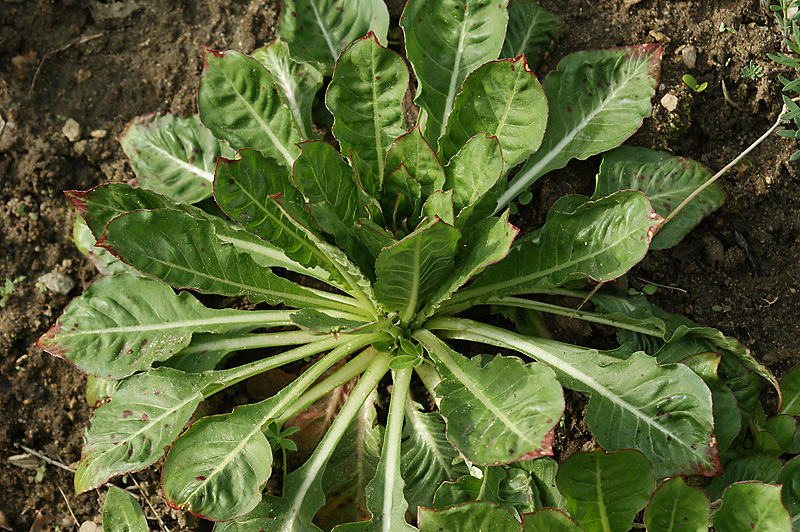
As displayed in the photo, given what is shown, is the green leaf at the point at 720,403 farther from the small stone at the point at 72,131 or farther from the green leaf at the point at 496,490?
the small stone at the point at 72,131

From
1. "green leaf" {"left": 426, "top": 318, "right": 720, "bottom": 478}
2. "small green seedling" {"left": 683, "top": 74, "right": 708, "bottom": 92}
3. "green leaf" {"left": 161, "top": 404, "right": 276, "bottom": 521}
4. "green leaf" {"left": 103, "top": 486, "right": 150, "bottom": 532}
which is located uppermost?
"small green seedling" {"left": 683, "top": 74, "right": 708, "bottom": 92}

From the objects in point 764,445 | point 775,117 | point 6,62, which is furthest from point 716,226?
point 6,62

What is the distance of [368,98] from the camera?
7.02 ft

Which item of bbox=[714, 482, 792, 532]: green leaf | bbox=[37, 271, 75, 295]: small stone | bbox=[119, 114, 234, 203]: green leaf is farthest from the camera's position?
bbox=[37, 271, 75, 295]: small stone

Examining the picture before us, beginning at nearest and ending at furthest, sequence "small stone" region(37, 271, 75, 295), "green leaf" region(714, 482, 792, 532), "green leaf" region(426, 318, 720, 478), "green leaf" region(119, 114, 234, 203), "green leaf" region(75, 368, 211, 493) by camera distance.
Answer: "green leaf" region(714, 482, 792, 532), "green leaf" region(426, 318, 720, 478), "green leaf" region(75, 368, 211, 493), "green leaf" region(119, 114, 234, 203), "small stone" region(37, 271, 75, 295)

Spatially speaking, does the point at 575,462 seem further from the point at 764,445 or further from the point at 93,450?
the point at 93,450

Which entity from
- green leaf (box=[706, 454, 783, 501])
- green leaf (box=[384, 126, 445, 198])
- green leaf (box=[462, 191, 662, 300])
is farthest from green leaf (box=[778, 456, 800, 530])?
green leaf (box=[384, 126, 445, 198])

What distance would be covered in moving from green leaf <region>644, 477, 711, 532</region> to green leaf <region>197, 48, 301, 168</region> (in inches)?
67.3

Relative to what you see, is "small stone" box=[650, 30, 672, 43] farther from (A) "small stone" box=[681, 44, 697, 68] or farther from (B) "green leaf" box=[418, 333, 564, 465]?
(B) "green leaf" box=[418, 333, 564, 465]

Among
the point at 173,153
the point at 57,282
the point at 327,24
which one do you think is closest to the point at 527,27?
the point at 327,24

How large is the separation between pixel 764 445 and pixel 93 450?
2.32m

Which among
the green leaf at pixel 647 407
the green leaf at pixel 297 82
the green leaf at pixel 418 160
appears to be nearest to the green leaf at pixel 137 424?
the green leaf at pixel 418 160

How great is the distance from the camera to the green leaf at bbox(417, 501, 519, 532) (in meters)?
1.70

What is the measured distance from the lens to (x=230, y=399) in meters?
2.51
